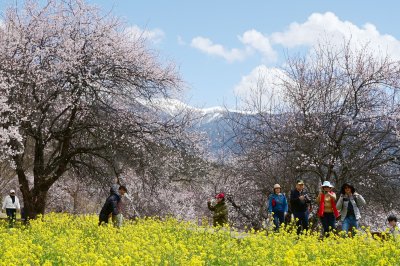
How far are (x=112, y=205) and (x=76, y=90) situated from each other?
5181mm

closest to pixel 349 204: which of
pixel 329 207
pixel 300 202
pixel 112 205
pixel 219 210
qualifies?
pixel 329 207

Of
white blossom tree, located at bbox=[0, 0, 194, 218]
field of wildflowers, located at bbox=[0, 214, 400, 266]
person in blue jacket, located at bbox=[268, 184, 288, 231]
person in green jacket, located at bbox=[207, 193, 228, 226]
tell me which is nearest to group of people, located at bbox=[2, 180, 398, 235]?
person in blue jacket, located at bbox=[268, 184, 288, 231]

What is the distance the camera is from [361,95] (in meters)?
20.2

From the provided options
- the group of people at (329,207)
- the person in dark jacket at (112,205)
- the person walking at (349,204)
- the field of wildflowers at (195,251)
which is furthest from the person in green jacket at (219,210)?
Answer: the field of wildflowers at (195,251)

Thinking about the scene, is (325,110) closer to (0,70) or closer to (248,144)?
(248,144)

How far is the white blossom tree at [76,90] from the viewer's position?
59.0 ft

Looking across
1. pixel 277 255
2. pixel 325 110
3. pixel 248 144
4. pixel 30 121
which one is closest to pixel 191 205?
pixel 248 144

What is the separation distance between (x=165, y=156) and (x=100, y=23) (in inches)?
194

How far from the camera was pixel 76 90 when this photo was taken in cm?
1805

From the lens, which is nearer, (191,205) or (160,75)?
(160,75)

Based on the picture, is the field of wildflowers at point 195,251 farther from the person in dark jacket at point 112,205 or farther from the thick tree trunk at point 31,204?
the thick tree trunk at point 31,204

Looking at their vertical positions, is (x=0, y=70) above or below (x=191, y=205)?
above

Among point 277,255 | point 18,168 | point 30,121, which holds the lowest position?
point 277,255

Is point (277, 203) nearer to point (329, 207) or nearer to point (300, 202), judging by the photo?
point (300, 202)
